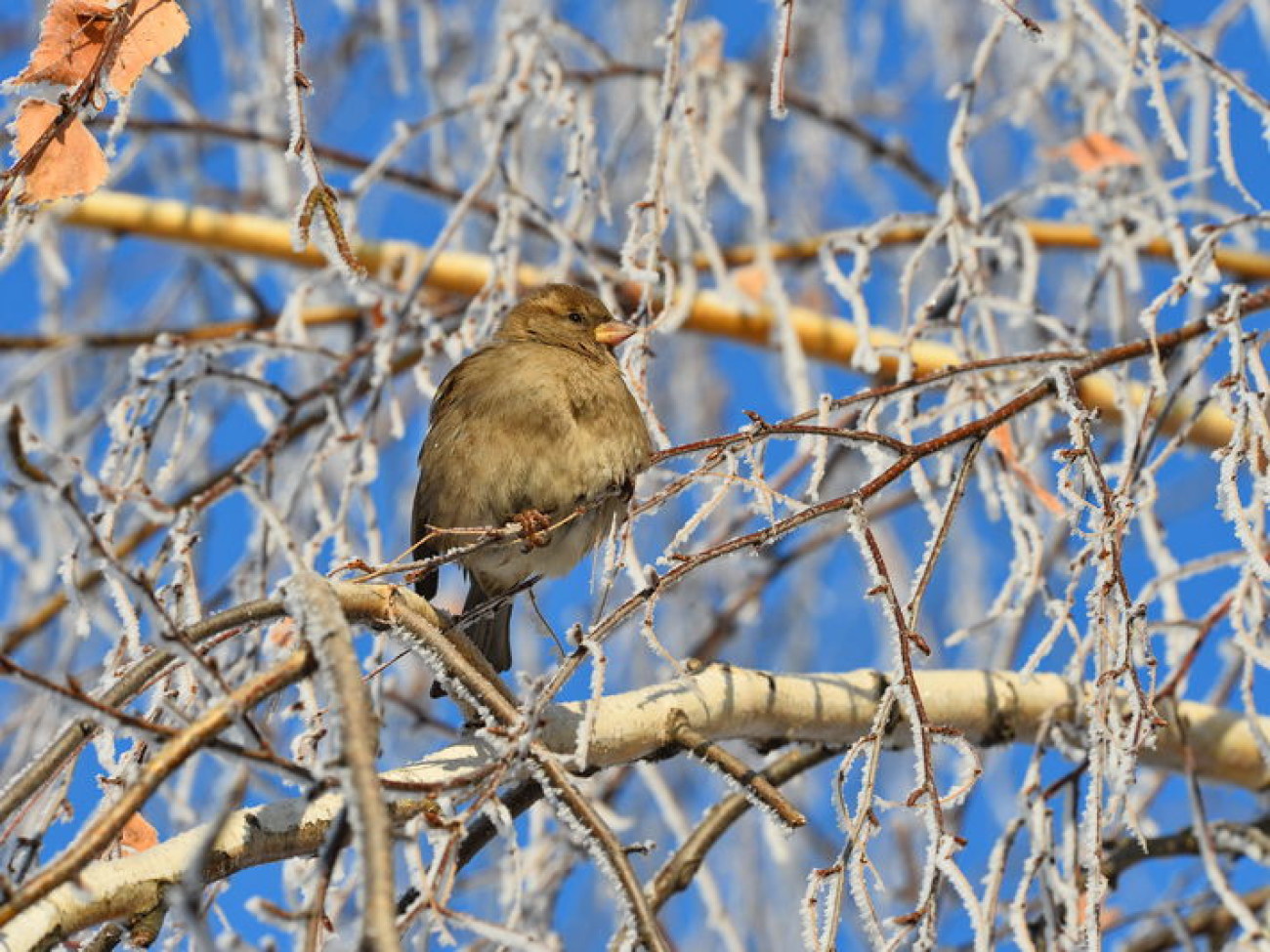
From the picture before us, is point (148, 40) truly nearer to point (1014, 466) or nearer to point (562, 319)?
point (1014, 466)

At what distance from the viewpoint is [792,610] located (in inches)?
174

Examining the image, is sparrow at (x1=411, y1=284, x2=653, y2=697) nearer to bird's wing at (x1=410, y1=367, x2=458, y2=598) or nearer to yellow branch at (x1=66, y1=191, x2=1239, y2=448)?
bird's wing at (x1=410, y1=367, x2=458, y2=598)

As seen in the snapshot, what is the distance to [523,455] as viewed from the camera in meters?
3.22

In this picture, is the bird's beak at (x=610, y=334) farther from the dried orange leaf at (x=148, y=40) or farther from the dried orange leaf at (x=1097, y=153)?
the dried orange leaf at (x=148, y=40)

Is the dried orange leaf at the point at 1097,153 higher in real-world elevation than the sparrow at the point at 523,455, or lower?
higher

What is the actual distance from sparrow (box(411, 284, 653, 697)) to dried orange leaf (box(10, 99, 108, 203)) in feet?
4.57

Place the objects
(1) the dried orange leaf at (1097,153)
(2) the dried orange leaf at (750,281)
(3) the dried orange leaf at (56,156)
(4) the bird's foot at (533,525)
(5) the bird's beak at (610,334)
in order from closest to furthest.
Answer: (3) the dried orange leaf at (56,156), (4) the bird's foot at (533,525), (1) the dried orange leaf at (1097,153), (5) the bird's beak at (610,334), (2) the dried orange leaf at (750,281)

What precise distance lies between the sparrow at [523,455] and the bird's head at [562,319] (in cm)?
4

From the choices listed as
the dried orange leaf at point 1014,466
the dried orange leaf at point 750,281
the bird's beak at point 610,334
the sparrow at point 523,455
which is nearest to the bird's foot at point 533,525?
the sparrow at point 523,455

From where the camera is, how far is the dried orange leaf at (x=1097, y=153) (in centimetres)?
318

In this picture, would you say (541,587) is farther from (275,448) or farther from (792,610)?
(275,448)

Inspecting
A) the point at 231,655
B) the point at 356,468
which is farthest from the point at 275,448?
the point at 231,655

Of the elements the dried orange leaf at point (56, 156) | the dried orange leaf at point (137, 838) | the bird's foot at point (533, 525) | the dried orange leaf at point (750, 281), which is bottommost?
the dried orange leaf at point (137, 838)

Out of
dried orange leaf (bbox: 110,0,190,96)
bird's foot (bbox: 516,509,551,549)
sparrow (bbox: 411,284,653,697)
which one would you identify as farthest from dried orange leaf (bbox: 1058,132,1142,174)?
dried orange leaf (bbox: 110,0,190,96)
